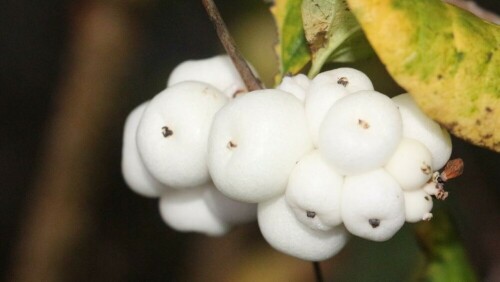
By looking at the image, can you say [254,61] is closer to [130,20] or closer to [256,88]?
[130,20]

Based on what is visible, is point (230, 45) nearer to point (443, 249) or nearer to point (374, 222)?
point (374, 222)

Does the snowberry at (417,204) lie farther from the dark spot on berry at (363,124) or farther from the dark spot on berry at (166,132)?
the dark spot on berry at (166,132)

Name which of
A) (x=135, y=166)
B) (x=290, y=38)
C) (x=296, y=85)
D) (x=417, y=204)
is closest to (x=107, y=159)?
(x=135, y=166)

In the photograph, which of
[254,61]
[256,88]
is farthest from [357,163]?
[254,61]

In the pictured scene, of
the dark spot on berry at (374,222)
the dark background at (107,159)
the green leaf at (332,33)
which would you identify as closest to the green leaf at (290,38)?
the green leaf at (332,33)

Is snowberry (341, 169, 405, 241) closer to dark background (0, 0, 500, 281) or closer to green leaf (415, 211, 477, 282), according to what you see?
green leaf (415, 211, 477, 282)

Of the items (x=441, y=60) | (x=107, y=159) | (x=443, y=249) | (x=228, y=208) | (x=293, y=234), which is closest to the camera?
(x=441, y=60)
